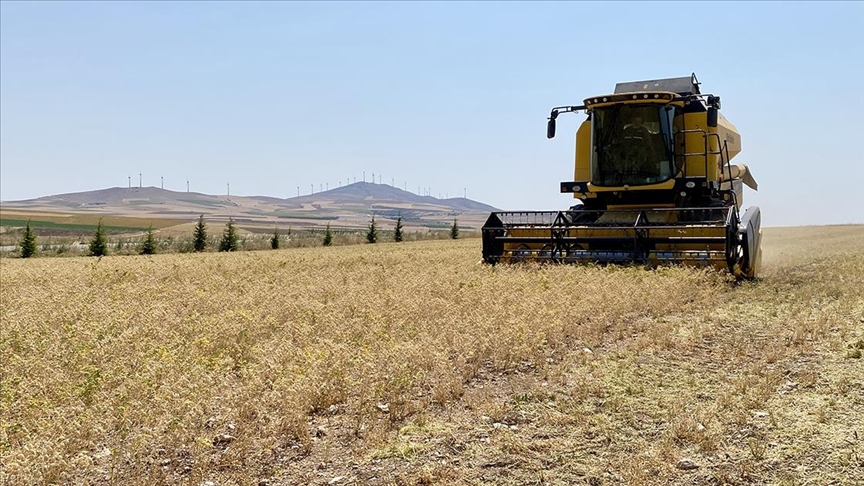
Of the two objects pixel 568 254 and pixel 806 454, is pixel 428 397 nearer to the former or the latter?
pixel 806 454

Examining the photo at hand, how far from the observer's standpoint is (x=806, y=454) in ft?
12.1

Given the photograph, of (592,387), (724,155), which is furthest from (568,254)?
(592,387)

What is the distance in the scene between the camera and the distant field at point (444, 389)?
3.79 metres

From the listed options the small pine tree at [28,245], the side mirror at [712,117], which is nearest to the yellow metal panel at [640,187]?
the side mirror at [712,117]

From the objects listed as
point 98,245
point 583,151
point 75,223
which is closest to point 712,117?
point 583,151

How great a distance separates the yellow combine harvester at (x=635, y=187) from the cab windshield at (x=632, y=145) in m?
0.02

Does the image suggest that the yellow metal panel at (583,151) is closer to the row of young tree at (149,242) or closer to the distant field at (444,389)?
the distant field at (444,389)

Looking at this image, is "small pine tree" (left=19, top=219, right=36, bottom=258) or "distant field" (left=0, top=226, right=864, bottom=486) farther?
"small pine tree" (left=19, top=219, right=36, bottom=258)

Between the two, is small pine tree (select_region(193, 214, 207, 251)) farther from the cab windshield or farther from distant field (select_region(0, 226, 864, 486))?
distant field (select_region(0, 226, 864, 486))

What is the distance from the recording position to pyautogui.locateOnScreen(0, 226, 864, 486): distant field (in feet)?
12.4

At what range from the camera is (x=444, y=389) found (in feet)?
16.6

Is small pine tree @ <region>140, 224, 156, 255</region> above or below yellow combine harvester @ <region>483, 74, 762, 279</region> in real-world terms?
below

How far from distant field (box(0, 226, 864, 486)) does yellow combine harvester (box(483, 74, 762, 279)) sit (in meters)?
2.78

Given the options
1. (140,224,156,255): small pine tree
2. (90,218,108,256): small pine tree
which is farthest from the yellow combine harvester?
(90,218,108,256): small pine tree
